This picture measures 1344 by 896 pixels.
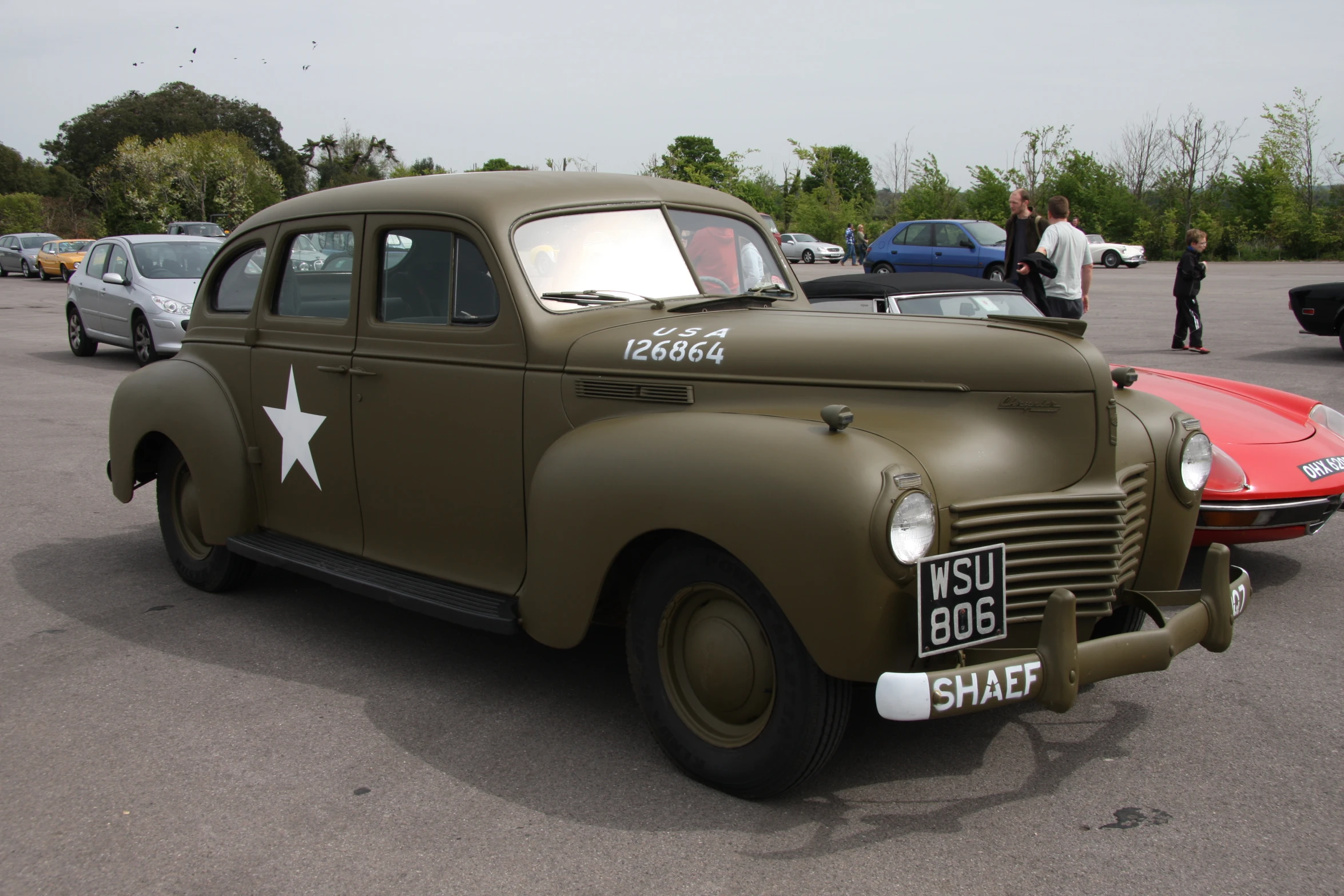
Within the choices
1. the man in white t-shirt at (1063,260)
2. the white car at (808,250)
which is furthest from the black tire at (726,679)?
the white car at (808,250)

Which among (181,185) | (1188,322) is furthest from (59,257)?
(1188,322)

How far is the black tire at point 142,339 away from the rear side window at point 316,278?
399 inches

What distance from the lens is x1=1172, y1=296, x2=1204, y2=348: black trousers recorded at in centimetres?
1337

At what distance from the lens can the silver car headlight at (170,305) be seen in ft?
43.5

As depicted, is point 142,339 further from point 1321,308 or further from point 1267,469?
point 1321,308

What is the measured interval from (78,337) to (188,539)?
11854 millimetres

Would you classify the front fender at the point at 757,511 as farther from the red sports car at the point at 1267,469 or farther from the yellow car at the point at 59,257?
the yellow car at the point at 59,257

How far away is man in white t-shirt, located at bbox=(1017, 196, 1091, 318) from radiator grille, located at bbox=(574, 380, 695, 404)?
7.30 meters

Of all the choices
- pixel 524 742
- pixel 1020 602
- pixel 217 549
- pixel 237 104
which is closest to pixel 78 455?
pixel 217 549

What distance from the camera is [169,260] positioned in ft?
46.1

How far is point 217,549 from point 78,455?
13.7ft

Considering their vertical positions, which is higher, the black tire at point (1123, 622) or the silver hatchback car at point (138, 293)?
the silver hatchback car at point (138, 293)

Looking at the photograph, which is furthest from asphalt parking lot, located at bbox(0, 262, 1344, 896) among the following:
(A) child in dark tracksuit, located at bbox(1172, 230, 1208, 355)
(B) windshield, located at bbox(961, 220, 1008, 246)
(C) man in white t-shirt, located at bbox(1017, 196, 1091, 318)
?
(B) windshield, located at bbox(961, 220, 1008, 246)

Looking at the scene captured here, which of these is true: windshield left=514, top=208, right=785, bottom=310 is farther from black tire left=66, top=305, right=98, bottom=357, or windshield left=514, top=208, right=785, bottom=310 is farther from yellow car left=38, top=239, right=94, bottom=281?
yellow car left=38, top=239, right=94, bottom=281
